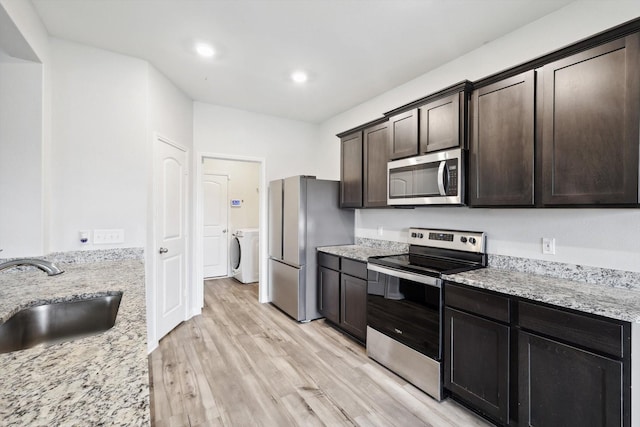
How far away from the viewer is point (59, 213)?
2328 millimetres

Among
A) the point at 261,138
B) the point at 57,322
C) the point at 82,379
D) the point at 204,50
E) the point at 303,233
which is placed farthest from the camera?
the point at 261,138

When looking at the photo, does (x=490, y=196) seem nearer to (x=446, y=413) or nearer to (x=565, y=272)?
(x=565, y=272)

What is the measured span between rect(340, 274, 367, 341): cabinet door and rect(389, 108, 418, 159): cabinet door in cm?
128

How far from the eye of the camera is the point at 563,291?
1668 mm

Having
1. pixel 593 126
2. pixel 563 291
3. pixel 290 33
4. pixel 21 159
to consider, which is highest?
pixel 290 33

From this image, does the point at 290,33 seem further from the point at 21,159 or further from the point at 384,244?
the point at 384,244

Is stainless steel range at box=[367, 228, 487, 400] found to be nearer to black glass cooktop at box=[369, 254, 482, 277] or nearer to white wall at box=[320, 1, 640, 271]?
black glass cooktop at box=[369, 254, 482, 277]

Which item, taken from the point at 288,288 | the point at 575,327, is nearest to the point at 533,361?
the point at 575,327

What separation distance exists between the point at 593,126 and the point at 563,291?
0.93m

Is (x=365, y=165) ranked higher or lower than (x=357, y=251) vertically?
higher

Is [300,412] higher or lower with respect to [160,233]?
lower

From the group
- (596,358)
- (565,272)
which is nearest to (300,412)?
(596,358)

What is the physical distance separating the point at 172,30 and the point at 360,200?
91.8 inches

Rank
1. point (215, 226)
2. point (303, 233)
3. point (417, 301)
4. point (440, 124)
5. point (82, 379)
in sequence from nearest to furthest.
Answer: point (82, 379) → point (417, 301) → point (440, 124) → point (303, 233) → point (215, 226)
